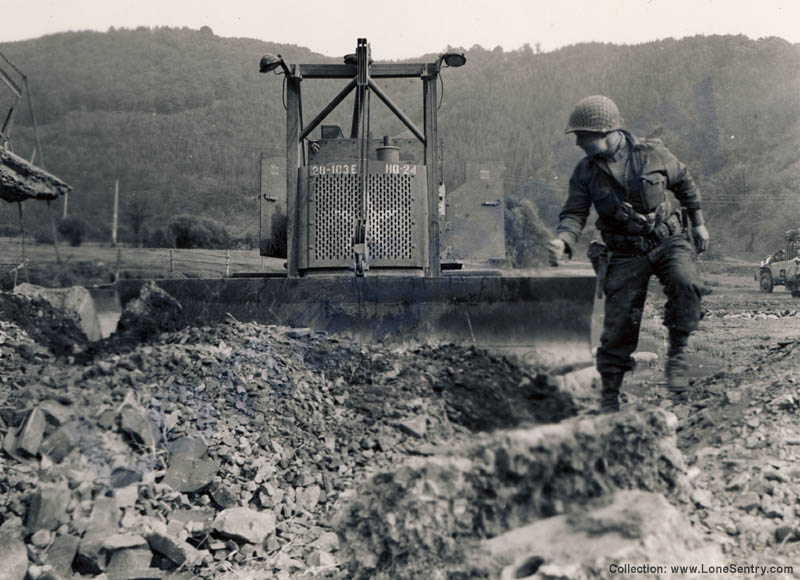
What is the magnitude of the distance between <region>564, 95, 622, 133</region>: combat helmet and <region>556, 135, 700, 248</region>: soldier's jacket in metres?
0.13

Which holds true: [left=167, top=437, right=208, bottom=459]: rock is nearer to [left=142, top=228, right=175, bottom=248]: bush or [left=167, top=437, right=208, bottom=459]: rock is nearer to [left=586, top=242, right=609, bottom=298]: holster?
[left=586, top=242, right=609, bottom=298]: holster

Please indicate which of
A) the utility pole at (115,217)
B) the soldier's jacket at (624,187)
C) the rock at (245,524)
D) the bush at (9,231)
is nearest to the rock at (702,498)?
the soldier's jacket at (624,187)

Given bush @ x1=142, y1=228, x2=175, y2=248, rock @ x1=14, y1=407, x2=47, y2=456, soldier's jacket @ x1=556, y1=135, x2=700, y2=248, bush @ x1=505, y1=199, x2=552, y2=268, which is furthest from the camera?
bush @ x1=142, y1=228, x2=175, y2=248

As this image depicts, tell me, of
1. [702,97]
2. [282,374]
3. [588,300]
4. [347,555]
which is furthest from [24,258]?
[702,97]

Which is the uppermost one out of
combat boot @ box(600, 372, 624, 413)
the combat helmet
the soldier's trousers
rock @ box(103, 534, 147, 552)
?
the combat helmet

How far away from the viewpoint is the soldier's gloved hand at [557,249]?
2673 millimetres

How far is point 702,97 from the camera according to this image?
332cm

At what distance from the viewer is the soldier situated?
262cm

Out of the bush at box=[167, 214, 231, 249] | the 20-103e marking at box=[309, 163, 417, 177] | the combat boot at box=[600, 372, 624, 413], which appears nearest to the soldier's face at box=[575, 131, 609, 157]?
the combat boot at box=[600, 372, 624, 413]

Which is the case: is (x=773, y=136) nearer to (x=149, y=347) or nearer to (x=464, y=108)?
(x=464, y=108)

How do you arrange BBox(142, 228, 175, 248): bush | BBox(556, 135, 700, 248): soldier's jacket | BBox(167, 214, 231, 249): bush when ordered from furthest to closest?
1. BBox(167, 214, 231, 249): bush
2. BBox(142, 228, 175, 248): bush
3. BBox(556, 135, 700, 248): soldier's jacket

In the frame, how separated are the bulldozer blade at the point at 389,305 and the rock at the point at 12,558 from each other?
1.19 m

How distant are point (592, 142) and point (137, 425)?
2407mm

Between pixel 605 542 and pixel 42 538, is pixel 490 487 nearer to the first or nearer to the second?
pixel 605 542
